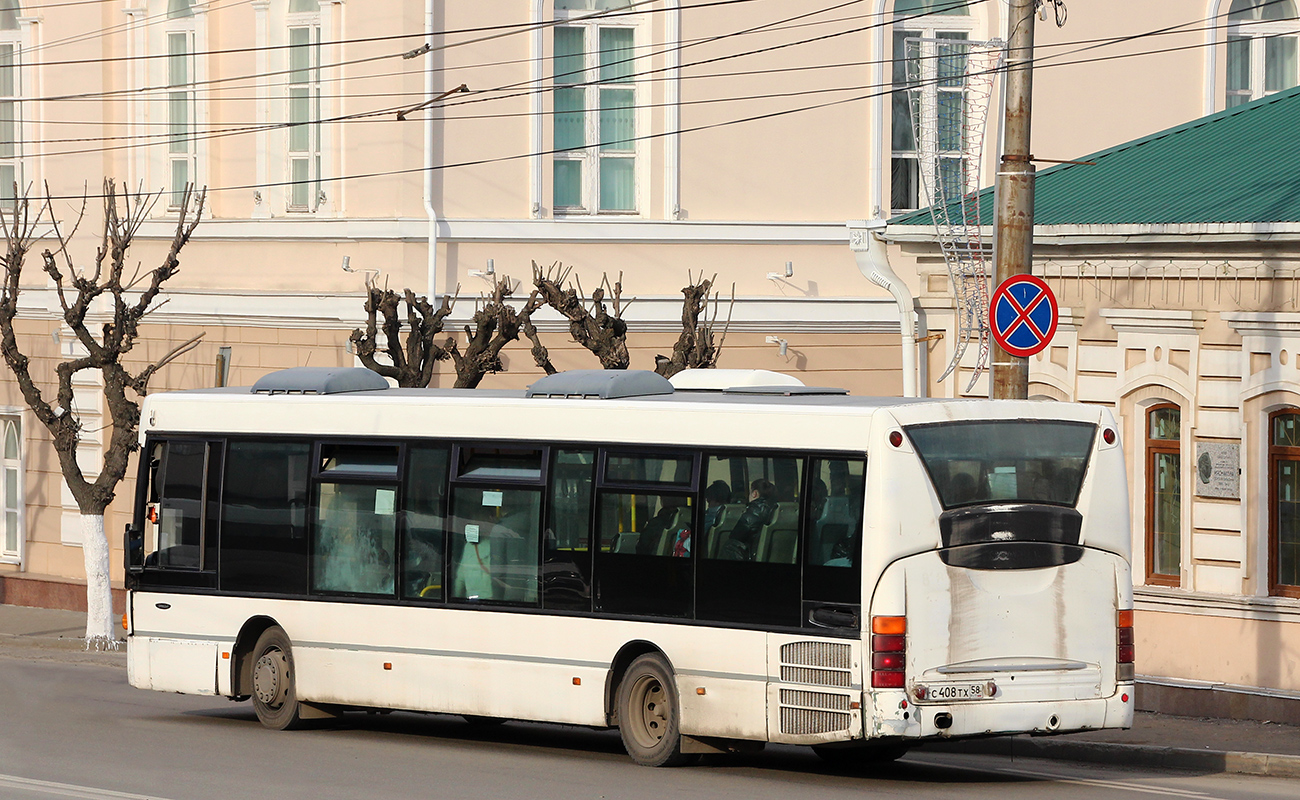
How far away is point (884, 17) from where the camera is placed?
30906 millimetres

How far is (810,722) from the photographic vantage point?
13141mm

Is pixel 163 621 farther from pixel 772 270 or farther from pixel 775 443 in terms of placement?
pixel 772 270

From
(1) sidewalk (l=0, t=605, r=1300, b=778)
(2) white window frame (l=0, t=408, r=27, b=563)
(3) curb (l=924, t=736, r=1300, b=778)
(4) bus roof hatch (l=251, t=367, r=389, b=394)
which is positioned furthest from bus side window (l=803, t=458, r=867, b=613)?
(2) white window frame (l=0, t=408, r=27, b=563)

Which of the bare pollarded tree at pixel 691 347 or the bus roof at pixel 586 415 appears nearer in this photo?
the bus roof at pixel 586 415

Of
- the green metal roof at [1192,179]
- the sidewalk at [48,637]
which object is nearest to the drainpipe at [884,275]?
the green metal roof at [1192,179]

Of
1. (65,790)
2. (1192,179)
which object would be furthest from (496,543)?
(1192,179)

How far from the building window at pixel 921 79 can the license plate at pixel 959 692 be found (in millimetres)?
18302

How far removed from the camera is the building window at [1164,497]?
61.7 ft

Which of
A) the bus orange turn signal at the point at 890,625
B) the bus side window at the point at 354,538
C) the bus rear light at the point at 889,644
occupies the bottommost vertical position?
the bus rear light at the point at 889,644

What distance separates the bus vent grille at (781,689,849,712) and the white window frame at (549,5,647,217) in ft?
55.0

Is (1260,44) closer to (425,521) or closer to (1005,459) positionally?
(1005,459)

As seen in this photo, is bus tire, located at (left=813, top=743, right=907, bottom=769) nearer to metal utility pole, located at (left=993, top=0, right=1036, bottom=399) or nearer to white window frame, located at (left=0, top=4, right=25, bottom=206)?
metal utility pole, located at (left=993, top=0, right=1036, bottom=399)

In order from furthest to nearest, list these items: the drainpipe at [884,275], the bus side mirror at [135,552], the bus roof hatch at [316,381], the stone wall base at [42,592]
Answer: the stone wall base at [42,592], the drainpipe at [884,275], the bus side mirror at [135,552], the bus roof hatch at [316,381]

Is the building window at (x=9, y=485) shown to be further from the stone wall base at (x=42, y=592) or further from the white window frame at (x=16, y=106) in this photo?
the white window frame at (x=16, y=106)
